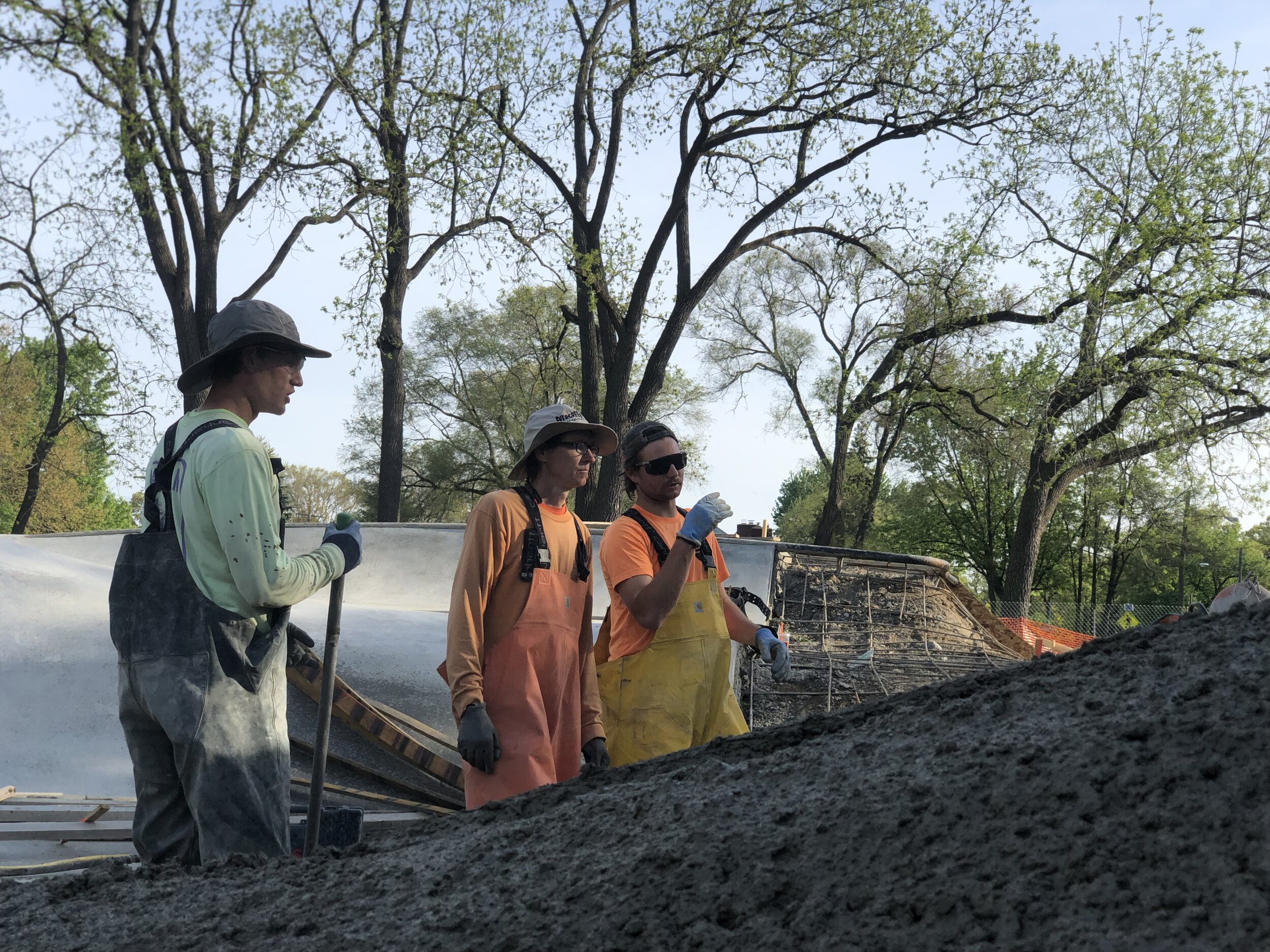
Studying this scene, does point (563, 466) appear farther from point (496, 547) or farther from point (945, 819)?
point (945, 819)

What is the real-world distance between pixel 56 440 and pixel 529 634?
25016mm

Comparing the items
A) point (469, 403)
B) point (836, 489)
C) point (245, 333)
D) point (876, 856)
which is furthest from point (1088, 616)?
point (876, 856)

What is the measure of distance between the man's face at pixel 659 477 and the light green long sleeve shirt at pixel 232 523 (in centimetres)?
136

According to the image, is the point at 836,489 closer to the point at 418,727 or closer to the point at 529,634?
the point at 418,727

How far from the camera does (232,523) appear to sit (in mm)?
2197

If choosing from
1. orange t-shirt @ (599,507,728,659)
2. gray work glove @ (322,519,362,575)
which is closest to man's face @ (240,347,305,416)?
gray work glove @ (322,519,362,575)

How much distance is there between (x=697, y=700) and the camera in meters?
3.20

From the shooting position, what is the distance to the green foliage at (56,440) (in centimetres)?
2211

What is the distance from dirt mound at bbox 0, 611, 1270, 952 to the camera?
1.22 m

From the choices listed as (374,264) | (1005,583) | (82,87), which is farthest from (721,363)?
(82,87)

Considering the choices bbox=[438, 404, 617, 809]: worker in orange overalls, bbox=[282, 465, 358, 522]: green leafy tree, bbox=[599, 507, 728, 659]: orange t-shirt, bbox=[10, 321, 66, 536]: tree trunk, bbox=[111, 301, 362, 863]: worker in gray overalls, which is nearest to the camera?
bbox=[111, 301, 362, 863]: worker in gray overalls

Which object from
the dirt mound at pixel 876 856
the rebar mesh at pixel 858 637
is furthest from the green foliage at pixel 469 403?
the dirt mound at pixel 876 856

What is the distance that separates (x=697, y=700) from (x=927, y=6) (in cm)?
1271

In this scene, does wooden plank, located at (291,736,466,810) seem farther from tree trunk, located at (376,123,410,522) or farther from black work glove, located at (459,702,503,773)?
tree trunk, located at (376,123,410,522)
